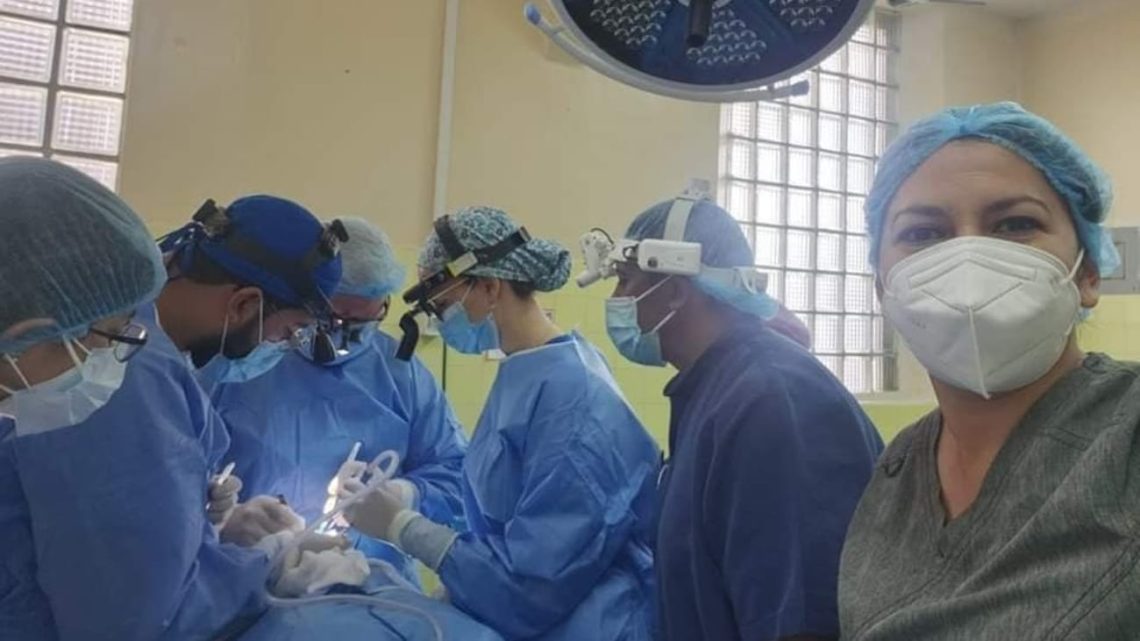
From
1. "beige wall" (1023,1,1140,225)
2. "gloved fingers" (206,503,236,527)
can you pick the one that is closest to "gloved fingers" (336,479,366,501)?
"gloved fingers" (206,503,236,527)

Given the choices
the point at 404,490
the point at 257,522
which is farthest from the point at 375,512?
the point at 257,522

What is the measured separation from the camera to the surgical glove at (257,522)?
4.11ft

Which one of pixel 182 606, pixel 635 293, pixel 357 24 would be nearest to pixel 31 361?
pixel 182 606

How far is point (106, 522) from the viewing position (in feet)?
2.69

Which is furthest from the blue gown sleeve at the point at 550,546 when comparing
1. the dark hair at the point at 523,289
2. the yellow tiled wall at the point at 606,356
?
the yellow tiled wall at the point at 606,356

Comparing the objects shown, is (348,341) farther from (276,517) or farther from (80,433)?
(80,433)

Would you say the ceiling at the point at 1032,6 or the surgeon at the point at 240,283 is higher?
the ceiling at the point at 1032,6

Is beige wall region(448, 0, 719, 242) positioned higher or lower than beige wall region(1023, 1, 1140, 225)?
lower

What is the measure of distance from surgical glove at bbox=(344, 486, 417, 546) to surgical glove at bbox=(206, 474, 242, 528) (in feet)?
0.81

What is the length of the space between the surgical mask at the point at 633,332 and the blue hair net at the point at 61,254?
72cm

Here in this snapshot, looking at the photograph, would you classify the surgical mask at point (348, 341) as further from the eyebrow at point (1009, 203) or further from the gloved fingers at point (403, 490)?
the eyebrow at point (1009, 203)

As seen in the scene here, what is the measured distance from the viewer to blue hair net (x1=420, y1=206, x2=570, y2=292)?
157 centimetres

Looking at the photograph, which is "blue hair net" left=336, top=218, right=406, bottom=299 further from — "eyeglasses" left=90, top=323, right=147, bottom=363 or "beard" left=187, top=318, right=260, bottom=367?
"eyeglasses" left=90, top=323, right=147, bottom=363

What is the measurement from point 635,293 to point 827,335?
8.43ft
